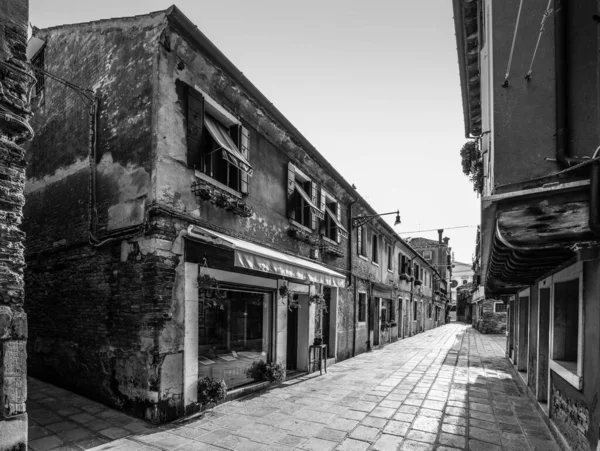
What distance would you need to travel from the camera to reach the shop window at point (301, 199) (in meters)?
9.27

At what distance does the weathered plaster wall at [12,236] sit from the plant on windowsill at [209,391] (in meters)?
2.49

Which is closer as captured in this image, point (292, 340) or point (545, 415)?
point (545, 415)

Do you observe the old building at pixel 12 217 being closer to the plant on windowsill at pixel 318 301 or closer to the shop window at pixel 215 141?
the shop window at pixel 215 141

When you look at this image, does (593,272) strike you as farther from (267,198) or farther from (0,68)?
(0,68)

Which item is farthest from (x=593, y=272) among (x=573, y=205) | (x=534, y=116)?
(x=534, y=116)

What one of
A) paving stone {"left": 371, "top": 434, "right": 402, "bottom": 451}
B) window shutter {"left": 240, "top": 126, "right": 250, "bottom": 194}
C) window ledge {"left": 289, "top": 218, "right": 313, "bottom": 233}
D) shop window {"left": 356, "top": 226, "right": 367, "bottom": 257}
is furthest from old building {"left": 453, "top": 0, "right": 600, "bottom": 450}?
shop window {"left": 356, "top": 226, "right": 367, "bottom": 257}

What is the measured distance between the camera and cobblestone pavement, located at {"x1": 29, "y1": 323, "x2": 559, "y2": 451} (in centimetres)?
480

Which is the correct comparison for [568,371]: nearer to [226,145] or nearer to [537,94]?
[537,94]

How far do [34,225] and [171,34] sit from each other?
518 cm

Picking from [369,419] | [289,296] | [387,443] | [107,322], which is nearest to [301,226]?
[289,296]

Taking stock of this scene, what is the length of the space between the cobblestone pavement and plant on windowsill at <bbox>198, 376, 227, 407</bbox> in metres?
0.20

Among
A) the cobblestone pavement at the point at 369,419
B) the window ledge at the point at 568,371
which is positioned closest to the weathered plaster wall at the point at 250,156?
the cobblestone pavement at the point at 369,419

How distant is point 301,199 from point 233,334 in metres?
4.11

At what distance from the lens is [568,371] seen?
186 inches
